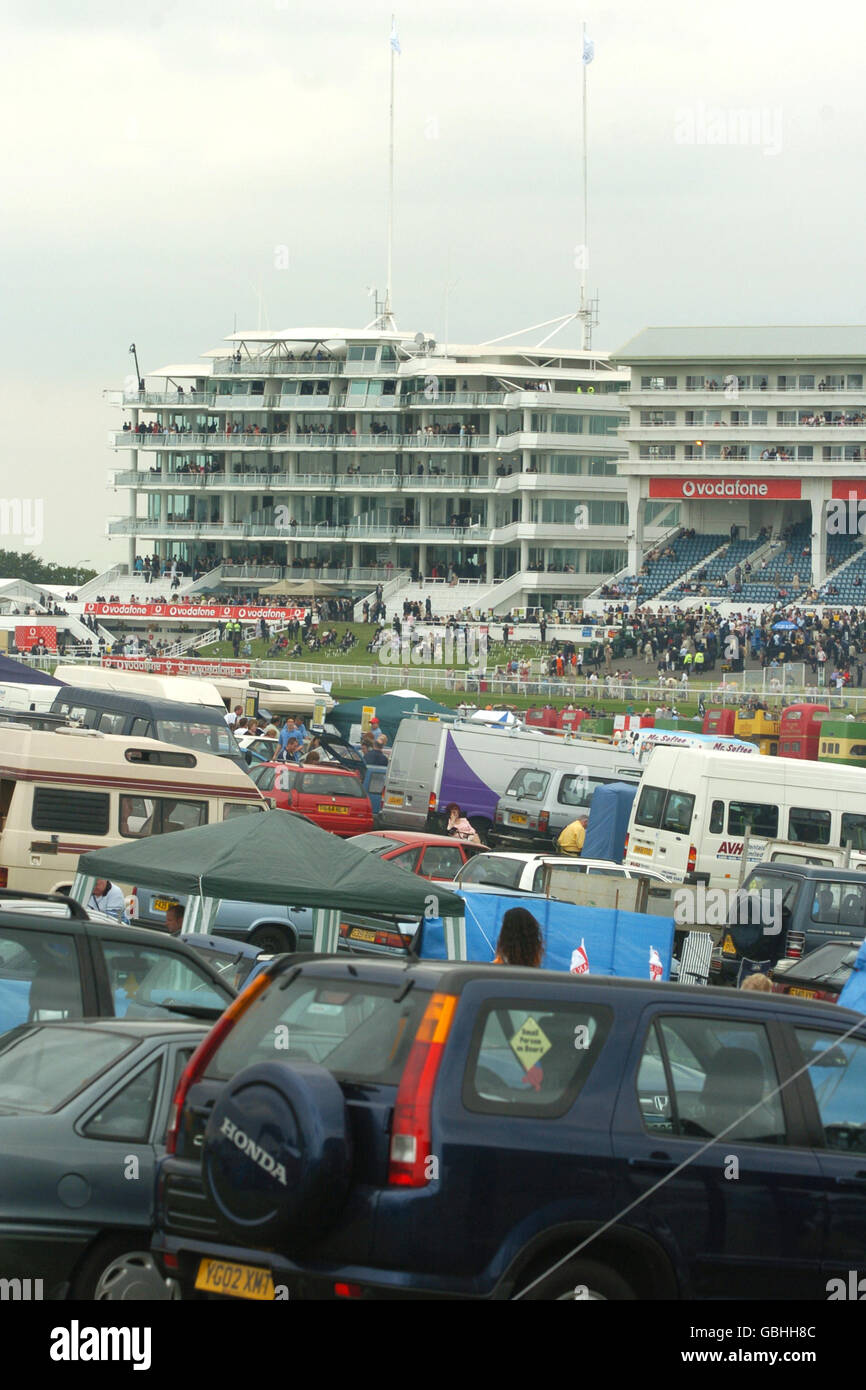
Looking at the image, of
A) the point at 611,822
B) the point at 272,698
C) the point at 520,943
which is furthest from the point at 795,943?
the point at 272,698

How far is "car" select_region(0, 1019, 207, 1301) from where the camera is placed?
269 inches

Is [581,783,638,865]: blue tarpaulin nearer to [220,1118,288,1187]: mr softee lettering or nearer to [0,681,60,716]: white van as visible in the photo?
[0,681,60,716]: white van

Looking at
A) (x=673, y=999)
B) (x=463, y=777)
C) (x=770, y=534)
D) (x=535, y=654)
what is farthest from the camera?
(x=770, y=534)

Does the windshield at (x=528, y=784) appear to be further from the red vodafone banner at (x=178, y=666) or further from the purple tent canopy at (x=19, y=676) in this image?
the red vodafone banner at (x=178, y=666)

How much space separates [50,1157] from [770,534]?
8870cm

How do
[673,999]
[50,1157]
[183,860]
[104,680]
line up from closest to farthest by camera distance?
1. [673,999]
2. [50,1157]
3. [183,860]
4. [104,680]

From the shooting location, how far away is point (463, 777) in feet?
102

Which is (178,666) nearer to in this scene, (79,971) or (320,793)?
(320,793)

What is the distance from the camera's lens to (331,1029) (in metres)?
6.12

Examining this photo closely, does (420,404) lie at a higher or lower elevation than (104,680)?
higher

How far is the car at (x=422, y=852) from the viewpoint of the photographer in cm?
2114

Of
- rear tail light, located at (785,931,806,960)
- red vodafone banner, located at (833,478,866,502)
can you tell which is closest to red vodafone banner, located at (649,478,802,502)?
red vodafone banner, located at (833,478,866,502)
